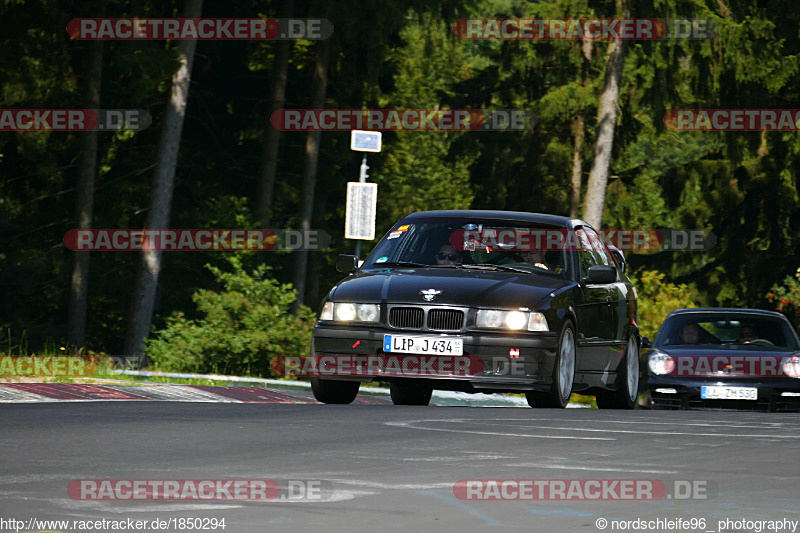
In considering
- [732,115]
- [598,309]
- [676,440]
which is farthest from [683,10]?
[676,440]

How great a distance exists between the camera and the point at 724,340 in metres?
18.4

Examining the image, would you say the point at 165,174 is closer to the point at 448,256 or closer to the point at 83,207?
the point at 83,207

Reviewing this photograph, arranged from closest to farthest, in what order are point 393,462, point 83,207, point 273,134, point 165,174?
point 393,462
point 165,174
point 83,207
point 273,134

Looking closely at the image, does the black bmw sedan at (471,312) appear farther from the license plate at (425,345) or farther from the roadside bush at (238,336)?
the roadside bush at (238,336)

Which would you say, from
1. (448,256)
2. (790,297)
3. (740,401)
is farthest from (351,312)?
(790,297)

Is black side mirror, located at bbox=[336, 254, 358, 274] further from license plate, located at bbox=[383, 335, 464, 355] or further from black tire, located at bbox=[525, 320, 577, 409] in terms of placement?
black tire, located at bbox=[525, 320, 577, 409]

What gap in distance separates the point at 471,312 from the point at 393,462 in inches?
163

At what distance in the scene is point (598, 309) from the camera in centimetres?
1505

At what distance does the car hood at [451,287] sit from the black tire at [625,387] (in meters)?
2.17

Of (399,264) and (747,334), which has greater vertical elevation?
(399,264)

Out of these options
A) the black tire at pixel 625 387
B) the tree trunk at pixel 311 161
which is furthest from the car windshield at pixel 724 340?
the tree trunk at pixel 311 161

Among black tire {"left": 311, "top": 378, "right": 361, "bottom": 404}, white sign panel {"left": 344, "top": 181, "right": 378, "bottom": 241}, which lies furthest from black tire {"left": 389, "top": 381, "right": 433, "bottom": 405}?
white sign panel {"left": 344, "top": 181, "right": 378, "bottom": 241}

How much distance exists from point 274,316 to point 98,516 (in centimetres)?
1647

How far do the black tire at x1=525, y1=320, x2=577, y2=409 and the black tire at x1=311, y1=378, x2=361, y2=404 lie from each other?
167 centimetres
